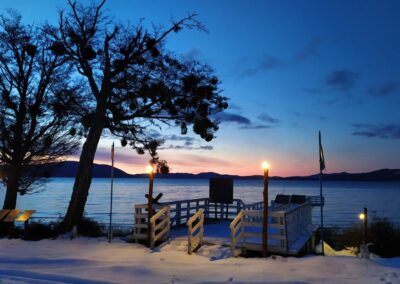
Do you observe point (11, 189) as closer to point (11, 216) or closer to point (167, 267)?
point (11, 216)

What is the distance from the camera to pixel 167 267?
1038 cm

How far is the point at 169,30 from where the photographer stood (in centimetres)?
1700

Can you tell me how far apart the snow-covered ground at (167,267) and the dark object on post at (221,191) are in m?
9.95

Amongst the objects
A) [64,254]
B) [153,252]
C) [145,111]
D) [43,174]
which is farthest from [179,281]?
[43,174]

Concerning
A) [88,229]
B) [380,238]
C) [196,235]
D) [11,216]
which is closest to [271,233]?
[196,235]

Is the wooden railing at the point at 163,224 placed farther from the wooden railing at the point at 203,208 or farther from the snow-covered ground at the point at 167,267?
the wooden railing at the point at 203,208

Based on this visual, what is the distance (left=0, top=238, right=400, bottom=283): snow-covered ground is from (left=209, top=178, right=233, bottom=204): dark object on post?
32.6 feet

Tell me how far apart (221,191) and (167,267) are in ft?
44.2

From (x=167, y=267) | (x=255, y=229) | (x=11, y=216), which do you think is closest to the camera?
(x=167, y=267)

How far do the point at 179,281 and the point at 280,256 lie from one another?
440 centimetres

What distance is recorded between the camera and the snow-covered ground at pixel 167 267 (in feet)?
29.9

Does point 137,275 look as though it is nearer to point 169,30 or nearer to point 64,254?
point 64,254

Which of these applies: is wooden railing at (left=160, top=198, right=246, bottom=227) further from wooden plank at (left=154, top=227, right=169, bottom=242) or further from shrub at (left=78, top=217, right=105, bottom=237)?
shrub at (left=78, top=217, right=105, bottom=237)

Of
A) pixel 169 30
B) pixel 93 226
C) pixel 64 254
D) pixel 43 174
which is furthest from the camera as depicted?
pixel 43 174
